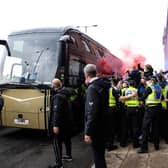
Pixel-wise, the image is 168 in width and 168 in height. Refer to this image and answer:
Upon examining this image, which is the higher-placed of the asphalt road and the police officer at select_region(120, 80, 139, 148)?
the police officer at select_region(120, 80, 139, 148)

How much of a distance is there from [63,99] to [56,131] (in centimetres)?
63

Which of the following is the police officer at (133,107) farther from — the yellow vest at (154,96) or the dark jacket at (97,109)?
the dark jacket at (97,109)

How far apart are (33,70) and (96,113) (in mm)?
5094

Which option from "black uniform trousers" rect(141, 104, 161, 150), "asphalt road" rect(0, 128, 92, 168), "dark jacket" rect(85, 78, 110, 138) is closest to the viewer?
"dark jacket" rect(85, 78, 110, 138)

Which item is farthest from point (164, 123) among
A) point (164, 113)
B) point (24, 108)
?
point (24, 108)

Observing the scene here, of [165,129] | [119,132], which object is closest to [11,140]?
[119,132]

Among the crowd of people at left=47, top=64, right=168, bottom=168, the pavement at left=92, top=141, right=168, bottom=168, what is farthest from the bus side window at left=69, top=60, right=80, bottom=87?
the pavement at left=92, top=141, right=168, bottom=168

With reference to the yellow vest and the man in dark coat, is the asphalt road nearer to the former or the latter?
the yellow vest

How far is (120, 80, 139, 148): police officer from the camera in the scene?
764 cm

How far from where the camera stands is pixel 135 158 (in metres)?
6.67

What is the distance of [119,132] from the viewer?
27.3 feet

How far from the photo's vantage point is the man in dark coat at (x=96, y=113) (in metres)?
4.48

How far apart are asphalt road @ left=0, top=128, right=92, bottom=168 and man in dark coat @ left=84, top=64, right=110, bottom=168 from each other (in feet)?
6.57

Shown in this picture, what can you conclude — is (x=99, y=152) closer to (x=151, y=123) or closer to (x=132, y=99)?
(x=151, y=123)
